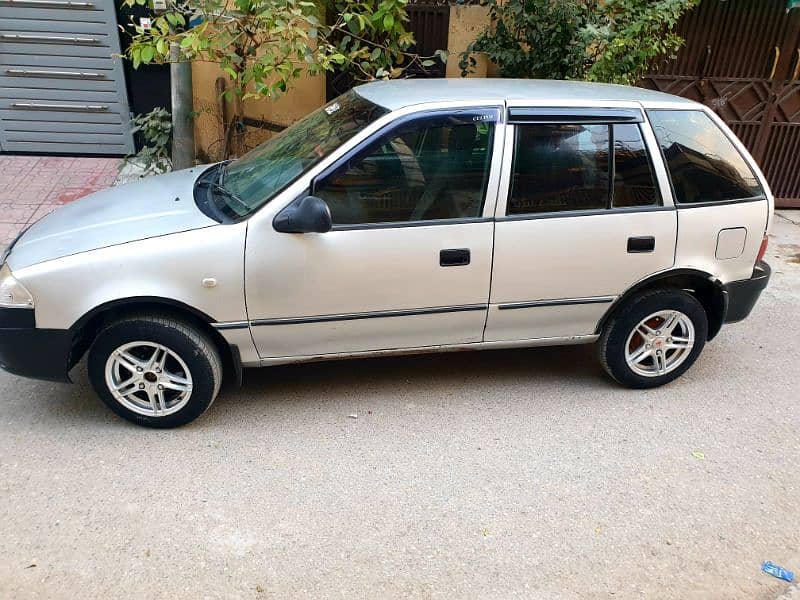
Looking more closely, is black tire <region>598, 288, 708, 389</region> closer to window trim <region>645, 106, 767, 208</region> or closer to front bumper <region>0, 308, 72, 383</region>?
window trim <region>645, 106, 767, 208</region>

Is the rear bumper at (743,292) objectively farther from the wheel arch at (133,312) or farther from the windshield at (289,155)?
the wheel arch at (133,312)

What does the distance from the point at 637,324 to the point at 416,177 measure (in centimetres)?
161

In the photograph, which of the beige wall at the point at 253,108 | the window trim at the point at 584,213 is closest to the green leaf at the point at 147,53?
the beige wall at the point at 253,108

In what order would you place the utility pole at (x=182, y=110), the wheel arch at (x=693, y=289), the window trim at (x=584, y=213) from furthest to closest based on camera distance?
the utility pole at (x=182, y=110), the wheel arch at (x=693, y=289), the window trim at (x=584, y=213)

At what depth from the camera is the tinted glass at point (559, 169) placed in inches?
137

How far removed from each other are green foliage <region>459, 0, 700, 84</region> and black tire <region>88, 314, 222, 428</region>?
14.0 feet

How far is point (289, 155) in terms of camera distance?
3664 millimetres

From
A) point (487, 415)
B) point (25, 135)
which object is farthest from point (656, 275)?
point (25, 135)

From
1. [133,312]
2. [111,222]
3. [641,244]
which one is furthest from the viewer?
[641,244]

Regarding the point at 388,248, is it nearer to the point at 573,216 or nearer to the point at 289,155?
the point at 289,155

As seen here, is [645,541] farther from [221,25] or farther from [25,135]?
[25,135]

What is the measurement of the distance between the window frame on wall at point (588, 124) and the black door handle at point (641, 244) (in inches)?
6.5

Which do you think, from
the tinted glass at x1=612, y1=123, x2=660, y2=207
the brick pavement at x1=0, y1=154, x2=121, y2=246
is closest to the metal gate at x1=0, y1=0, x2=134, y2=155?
the brick pavement at x1=0, y1=154, x2=121, y2=246

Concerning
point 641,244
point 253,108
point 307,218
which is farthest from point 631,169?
point 253,108
